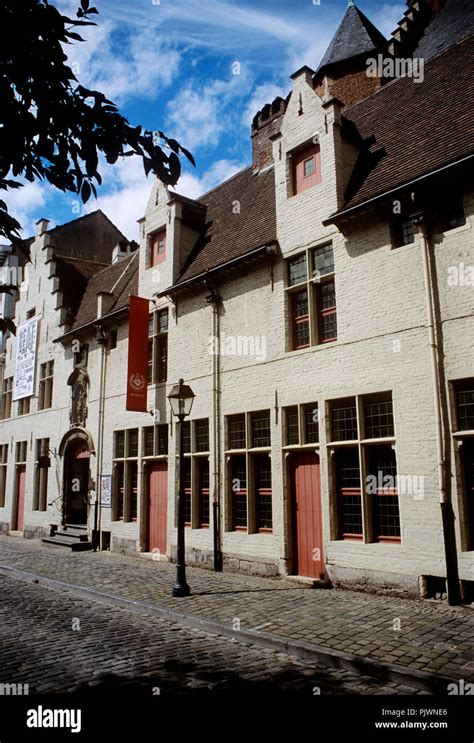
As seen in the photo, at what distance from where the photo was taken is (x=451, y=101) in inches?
434

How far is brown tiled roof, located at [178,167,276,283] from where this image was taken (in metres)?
13.4

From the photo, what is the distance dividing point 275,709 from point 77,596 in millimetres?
6726

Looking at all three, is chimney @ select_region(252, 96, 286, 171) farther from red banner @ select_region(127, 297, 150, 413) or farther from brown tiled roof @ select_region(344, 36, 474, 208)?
red banner @ select_region(127, 297, 150, 413)

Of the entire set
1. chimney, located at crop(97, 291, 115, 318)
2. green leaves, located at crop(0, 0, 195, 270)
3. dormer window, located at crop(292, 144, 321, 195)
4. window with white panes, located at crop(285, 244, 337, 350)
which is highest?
dormer window, located at crop(292, 144, 321, 195)

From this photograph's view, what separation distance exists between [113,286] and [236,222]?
730cm

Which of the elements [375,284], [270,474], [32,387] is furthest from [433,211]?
[32,387]

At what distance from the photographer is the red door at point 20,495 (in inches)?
910

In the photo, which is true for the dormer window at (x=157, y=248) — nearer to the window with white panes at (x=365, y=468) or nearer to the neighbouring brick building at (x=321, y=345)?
the neighbouring brick building at (x=321, y=345)

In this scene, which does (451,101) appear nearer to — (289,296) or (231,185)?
(289,296)

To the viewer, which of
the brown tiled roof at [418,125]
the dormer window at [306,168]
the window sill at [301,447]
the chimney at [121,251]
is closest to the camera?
the brown tiled roof at [418,125]

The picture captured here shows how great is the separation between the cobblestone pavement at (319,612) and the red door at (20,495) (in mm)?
10863

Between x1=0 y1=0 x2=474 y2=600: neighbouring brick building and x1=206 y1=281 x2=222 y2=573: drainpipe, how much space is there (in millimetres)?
55

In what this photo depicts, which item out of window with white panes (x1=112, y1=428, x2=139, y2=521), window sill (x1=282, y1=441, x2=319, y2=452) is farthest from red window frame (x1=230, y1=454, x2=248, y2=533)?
window with white panes (x1=112, y1=428, x2=139, y2=521)

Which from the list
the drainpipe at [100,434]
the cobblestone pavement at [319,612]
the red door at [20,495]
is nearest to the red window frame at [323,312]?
the cobblestone pavement at [319,612]
